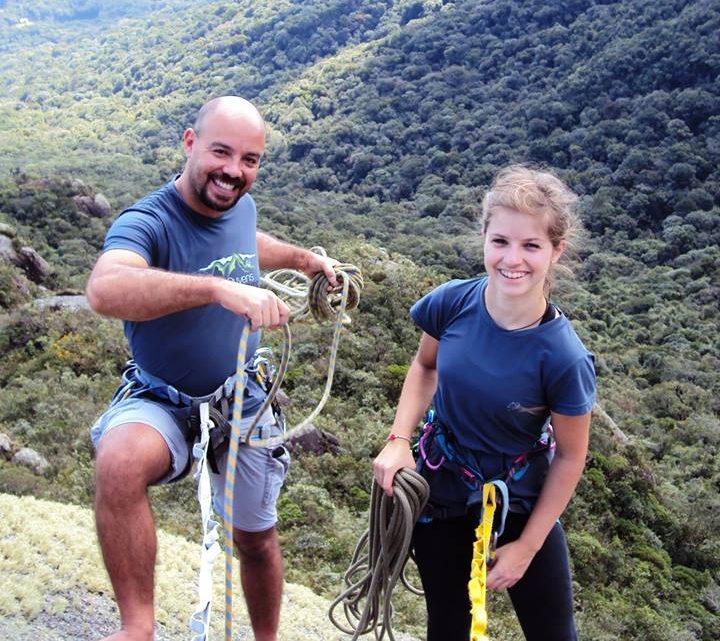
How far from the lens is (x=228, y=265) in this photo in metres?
2.38

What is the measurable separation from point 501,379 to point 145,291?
98 centimetres

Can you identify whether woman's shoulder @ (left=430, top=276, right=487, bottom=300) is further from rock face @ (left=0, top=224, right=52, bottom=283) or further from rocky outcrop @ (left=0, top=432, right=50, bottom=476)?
rock face @ (left=0, top=224, right=52, bottom=283)

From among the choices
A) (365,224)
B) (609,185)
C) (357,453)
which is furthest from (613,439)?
(609,185)

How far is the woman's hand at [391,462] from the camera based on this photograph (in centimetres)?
217

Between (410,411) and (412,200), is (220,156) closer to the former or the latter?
(410,411)

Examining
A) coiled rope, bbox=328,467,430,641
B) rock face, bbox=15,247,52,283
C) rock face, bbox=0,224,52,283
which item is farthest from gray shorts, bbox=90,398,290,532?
rock face, bbox=15,247,52,283

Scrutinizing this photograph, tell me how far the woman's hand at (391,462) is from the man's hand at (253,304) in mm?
562

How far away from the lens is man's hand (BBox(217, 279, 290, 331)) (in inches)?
74.4

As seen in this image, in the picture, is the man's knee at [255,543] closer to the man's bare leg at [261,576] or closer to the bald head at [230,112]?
the man's bare leg at [261,576]

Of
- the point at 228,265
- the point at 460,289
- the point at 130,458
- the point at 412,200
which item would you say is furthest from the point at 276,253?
the point at 412,200

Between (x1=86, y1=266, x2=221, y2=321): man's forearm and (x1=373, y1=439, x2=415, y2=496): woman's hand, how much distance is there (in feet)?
2.31

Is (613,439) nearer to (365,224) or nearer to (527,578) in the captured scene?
(527,578)

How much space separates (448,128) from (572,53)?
11548 millimetres

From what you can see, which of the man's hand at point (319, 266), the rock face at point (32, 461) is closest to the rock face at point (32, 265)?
the rock face at point (32, 461)
